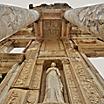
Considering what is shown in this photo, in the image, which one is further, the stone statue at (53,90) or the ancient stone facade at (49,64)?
the ancient stone facade at (49,64)

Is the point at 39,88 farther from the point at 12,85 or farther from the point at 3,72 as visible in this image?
the point at 3,72

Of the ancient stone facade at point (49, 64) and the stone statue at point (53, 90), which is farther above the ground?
the stone statue at point (53, 90)

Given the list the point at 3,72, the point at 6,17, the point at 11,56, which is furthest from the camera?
the point at 11,56

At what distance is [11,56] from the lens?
873 cm

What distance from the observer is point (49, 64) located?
750 cm

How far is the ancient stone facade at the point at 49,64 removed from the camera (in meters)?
4.91

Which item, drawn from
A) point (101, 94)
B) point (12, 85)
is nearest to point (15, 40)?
point (12, 85)

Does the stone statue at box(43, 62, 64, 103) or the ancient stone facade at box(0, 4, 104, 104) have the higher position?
the stone statue at box(43, 62, 64, 103)

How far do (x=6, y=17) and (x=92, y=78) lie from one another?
2694 mm

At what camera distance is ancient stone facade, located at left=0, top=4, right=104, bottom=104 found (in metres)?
4.91

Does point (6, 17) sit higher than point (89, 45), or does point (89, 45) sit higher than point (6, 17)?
point (6, 17)

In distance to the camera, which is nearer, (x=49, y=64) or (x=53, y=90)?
(x=53, y=90)

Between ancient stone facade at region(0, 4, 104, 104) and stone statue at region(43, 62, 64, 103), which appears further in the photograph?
ancient stone facade at region(0, 4, 104, 104)

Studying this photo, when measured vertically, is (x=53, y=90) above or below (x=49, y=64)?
above
